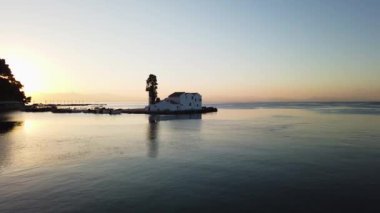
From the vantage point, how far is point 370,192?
18969 millimetres

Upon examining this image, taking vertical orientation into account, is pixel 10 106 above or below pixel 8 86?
below

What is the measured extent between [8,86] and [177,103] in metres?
84.2

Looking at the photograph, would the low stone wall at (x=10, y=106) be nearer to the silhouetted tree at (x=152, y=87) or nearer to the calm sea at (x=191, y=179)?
the silhouetted tree at (x=152, y=87)

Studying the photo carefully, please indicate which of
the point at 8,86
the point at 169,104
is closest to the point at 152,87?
the point at 169,104

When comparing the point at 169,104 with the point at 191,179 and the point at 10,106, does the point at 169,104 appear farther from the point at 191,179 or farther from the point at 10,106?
the point at 191,179

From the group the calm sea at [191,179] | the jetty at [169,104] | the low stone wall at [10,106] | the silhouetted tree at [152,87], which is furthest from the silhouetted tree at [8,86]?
the calm sea at [191,179]

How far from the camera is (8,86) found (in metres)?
146

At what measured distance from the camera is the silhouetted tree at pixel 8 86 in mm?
143000

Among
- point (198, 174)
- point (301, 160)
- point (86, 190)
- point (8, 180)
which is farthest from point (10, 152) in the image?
point (301, 160)

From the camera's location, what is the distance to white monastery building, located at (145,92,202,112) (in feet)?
406

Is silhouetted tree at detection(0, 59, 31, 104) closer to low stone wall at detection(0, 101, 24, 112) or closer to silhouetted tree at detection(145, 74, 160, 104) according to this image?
low stone wall at detection(0, 101, 24, 112)

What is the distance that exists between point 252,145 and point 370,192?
21.0 metres

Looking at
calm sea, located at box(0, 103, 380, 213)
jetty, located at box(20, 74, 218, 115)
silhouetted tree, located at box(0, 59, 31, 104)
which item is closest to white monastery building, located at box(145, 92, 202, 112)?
jetty, located at box(20, 74, 218, 115)

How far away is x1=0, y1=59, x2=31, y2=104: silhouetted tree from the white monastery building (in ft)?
234
